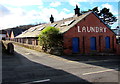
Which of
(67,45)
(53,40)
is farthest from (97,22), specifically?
(53,40)

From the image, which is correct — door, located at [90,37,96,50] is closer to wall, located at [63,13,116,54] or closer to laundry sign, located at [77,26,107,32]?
wall, located at [63,13,116,54]

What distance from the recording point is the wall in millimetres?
17375

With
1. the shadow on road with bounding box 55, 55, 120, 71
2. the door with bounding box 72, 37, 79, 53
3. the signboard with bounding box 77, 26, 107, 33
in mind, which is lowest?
the shadow on road with bounding box 55, 55, 120, 71

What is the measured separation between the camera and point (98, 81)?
262 inches

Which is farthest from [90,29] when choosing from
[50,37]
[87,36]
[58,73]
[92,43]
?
[58,73]

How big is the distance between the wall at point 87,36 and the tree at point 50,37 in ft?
3.10

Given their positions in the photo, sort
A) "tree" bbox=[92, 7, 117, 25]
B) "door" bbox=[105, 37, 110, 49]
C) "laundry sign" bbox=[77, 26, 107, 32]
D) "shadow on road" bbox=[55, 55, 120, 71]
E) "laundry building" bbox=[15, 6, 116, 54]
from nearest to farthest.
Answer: "shadow on road" bbox=[55, 55, 120, 71] → "laundry building" bbox=[15, 6, 116, 54] → "laundry sign" bbox=[77, 26, 107, 32] → "door" bbox=[105, 37, 110, 49] → "tree" bbox=[92, 7, 117, 25]

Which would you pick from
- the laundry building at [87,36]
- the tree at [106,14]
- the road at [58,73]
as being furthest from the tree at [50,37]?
the tree at [106,14]

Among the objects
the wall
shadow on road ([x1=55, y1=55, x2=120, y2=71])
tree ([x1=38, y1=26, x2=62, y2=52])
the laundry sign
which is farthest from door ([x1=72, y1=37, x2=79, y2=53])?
shadow on road ([x1=55, y1=55, x2=120, y2=71])

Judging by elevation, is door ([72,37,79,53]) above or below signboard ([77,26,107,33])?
below

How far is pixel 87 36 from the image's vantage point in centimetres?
1898

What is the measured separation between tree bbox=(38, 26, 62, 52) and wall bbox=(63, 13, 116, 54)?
94 centimetres

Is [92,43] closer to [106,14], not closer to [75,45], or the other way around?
[75,45]

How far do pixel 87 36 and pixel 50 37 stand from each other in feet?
19.1
